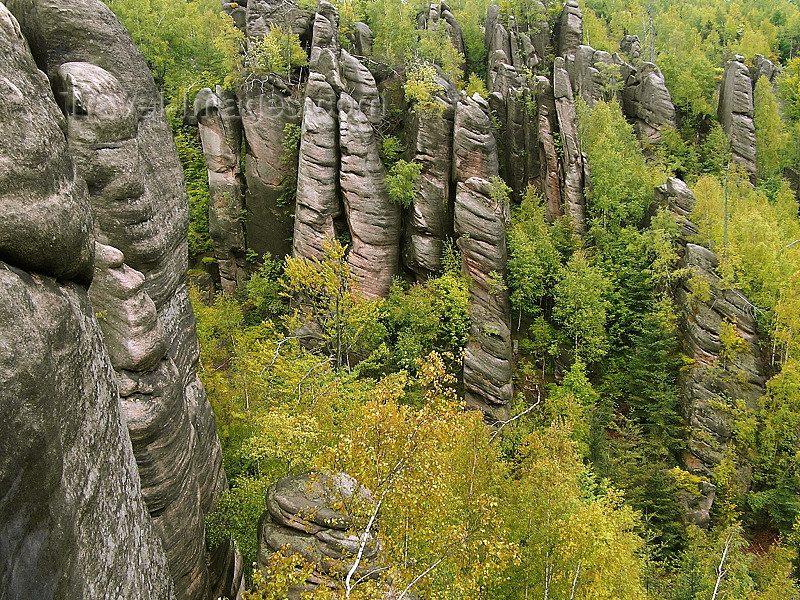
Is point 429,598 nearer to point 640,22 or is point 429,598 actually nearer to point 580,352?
point 580,352

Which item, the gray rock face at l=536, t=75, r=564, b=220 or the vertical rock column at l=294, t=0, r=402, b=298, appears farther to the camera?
the gray rock face at l=536, t=75, r=564, b=220

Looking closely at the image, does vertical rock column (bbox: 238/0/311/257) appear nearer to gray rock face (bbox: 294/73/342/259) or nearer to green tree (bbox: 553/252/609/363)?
gray rock face (bbox: 294/73/342/259)

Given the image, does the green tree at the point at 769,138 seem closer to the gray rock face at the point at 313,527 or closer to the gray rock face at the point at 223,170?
the gray rock face at the point at 223,170

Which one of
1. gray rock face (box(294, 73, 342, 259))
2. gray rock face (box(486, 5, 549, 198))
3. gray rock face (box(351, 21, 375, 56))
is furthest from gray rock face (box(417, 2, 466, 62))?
gray rock face (box(294, 73, 342, 259))

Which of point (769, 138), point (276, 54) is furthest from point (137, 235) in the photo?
point (769, 138)

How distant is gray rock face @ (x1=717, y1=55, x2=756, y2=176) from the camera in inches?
1859

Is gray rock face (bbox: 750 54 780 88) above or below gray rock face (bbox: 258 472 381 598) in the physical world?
above

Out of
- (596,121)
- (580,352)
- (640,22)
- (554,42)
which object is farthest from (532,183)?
(640,22)

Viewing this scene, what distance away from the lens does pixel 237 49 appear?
120ft

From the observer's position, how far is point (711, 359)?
98.2 feet

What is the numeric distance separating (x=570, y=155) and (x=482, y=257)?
12.2 meters

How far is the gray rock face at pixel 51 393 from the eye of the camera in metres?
3.61

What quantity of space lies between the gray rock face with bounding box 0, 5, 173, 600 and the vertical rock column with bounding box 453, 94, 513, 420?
26.2 m

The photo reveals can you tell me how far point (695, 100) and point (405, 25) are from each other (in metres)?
28.4
